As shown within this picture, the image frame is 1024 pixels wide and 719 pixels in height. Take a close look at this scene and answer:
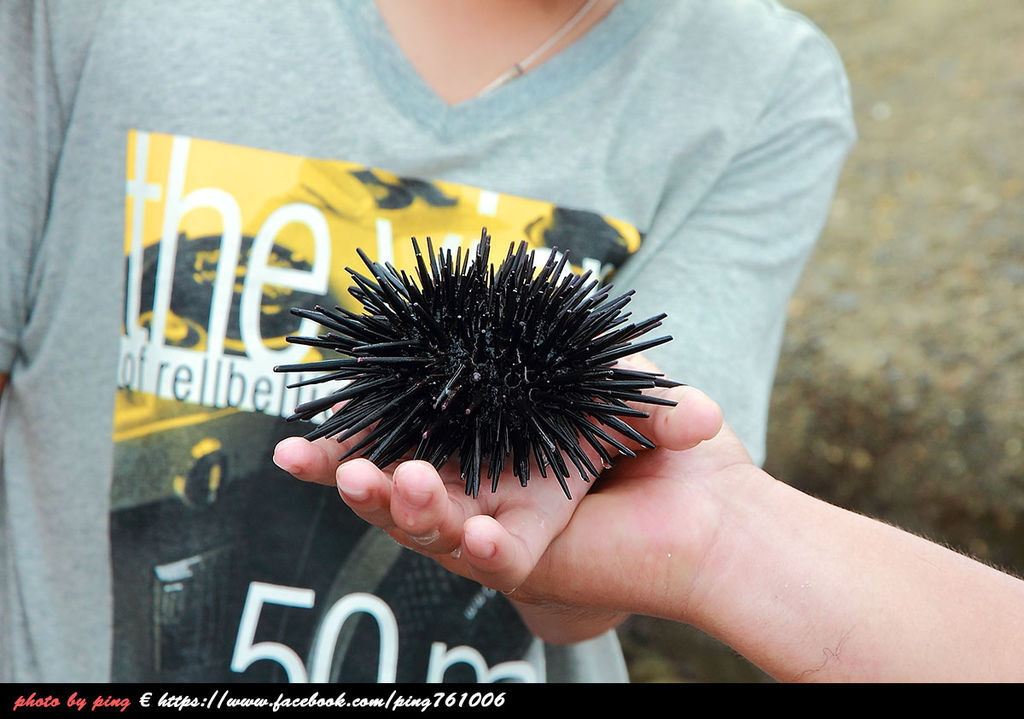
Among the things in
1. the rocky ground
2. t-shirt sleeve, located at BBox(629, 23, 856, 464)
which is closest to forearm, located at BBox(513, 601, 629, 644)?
t-shirt sleeve, located at BBox(629, 23, 856, 464)

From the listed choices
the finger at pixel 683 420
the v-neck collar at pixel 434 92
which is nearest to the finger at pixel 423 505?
the finger at pixel 683 420

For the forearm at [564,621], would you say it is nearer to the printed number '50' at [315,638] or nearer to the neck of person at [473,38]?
the printed number '50' at [315,638]

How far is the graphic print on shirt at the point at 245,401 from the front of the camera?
0.96 m

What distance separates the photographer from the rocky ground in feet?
5.12

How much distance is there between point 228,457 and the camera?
3.24 feet

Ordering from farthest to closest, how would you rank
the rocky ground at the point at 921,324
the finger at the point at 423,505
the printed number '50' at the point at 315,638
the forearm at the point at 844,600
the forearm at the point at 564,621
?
the rocky ground at the point at 921,324 < the printed number '50' at the point at 315,638 < the forearm at the point at 564,621 < the forearm at the point at 844,600 < the finger at the point at 423,505

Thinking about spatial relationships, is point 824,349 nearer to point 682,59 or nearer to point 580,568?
point 682,59

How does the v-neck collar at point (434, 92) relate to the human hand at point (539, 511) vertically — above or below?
above

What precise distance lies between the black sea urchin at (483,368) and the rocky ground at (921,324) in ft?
3.65

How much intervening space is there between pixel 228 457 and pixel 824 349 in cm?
120

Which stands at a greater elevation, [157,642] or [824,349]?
[824,349]

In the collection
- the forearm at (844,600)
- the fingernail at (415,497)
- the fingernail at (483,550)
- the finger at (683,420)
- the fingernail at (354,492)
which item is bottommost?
the forearm at (844,600)

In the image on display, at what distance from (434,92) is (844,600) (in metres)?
0.70
